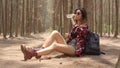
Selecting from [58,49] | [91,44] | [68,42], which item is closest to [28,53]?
[58,49]

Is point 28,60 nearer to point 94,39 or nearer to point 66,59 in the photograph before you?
point 66,59

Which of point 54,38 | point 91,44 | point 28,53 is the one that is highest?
point 54,38

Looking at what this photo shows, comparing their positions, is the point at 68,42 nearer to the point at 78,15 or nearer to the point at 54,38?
the point at 54,38

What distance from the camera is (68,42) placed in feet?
21.5

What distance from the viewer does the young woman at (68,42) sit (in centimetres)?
600

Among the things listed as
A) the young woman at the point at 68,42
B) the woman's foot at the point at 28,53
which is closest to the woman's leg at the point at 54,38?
the young woman at the point at 68,42

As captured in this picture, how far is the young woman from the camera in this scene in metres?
6.00

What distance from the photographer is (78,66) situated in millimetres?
5363

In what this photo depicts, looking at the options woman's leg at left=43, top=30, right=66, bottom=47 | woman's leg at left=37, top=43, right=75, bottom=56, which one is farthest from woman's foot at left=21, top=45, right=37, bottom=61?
woman's leg at left=43, top=30, right=66, bottom=47

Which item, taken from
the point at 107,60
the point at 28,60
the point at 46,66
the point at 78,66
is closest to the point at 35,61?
the point at 28,60

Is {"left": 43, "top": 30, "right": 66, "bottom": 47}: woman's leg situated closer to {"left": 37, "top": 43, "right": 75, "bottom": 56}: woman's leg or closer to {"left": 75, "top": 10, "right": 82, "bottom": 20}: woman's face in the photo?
{"left": 37, "top": 43, "right": 75, "bottom": 56}: woman's leg

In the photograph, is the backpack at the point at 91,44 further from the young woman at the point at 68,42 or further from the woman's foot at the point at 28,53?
the woman's foot at the point at 28,53

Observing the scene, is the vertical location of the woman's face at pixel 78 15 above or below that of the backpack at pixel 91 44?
above

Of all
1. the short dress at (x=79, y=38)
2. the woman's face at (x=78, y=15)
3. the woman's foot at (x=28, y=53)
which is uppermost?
the woman's face at (x=78, y=15)
